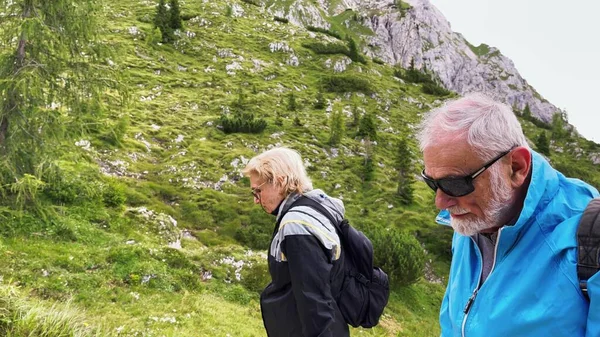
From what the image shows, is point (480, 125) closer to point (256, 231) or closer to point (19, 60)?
point (19, 60)

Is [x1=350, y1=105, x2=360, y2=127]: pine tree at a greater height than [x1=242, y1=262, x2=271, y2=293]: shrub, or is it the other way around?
[x1=242, y1=262, x2=271, y2=293]: shrub

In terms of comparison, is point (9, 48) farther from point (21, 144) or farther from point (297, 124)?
point (297, 124)

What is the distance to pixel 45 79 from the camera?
9.84 m

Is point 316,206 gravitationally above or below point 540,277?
below

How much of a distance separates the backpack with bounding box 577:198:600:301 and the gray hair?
1.84 ft

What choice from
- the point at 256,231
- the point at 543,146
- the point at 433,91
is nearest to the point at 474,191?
the point at 256,231

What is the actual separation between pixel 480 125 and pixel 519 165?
0.32 m

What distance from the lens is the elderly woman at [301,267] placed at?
3053 millimetres

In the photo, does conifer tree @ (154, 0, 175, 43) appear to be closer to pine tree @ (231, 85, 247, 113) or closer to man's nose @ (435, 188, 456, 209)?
pine tree @ (231, 85, 247, 113)

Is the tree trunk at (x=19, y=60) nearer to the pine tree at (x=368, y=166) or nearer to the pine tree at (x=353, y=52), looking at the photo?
the pine tree at (x=368, y=166)

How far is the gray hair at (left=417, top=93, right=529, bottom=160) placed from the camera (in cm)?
206

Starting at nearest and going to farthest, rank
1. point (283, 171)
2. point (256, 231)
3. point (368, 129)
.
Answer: point (283, 171) < point (256, 231) < point (368, 129)

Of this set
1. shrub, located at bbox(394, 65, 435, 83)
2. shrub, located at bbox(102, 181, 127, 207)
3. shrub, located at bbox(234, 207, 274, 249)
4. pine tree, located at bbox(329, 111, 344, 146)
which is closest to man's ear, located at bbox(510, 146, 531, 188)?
shrub, located at bbox(102, 181, 127, 207)

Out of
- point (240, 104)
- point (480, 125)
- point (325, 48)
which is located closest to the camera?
point (480, 125)
